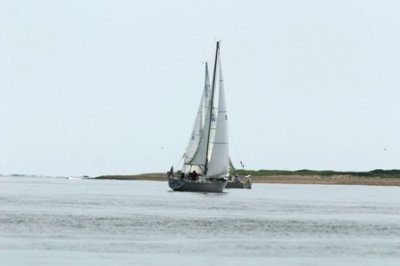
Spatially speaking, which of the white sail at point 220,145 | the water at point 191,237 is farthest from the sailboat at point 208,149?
the water at point 191,237

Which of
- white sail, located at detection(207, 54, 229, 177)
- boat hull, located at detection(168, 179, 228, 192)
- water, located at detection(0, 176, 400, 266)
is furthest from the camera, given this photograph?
boat hull, located at detection(168, 179, 228, 192)

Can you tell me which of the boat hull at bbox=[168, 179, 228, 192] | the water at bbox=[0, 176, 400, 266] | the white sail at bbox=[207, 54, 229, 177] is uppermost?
the white sail at bbox=[207, 54, 229, 177]

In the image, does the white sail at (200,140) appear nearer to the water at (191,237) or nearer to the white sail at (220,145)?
the white sail at (220,145)

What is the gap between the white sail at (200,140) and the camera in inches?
5906

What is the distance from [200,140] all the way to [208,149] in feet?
6.16

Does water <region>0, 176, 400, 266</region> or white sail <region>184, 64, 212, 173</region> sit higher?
white sail <region>184, 64, 212, 173</region>

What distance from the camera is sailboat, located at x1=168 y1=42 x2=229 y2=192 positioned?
478 ft

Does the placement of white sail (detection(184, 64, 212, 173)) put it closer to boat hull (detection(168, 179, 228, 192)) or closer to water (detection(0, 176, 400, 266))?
boat hull (detection(168, 179, 228, 192))

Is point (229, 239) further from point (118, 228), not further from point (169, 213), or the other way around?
point (169, 213)

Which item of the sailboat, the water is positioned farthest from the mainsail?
the water

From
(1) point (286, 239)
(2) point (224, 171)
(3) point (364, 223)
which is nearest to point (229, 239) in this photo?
(1) point (286, 239)

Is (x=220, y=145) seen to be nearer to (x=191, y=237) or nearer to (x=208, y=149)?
(x=208, y=149)

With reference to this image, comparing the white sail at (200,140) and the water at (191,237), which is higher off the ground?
the white sail at (200,140)

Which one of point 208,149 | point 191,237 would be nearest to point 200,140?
point 208,149
